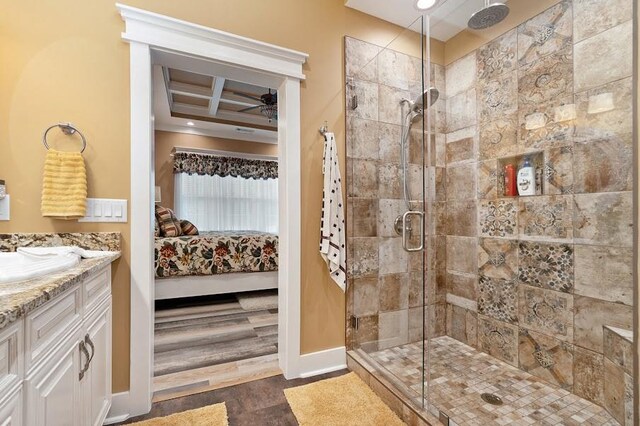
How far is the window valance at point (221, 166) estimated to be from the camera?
5.25 metres

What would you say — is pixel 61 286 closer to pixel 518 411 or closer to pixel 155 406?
pixel 155 406

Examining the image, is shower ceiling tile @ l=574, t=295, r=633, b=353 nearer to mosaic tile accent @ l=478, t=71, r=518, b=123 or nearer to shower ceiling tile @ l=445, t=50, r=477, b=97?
mosaic tile accent @ l=478, t=71, r=518, b=123

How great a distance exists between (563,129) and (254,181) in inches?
202

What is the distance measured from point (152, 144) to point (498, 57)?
2.44 meters

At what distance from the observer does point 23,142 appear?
1389 mm

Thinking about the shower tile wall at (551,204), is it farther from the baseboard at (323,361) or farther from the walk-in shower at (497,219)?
the baseboard at (323,361)

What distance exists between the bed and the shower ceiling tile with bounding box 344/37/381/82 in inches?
89.7

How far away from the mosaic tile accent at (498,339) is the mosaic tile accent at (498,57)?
184 cm

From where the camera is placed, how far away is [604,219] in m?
1.53

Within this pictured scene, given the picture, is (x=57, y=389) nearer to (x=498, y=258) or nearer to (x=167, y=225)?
(x=498, y=258)

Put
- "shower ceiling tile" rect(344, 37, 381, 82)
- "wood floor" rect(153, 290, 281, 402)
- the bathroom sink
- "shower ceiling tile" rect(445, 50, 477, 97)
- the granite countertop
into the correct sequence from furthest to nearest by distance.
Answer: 1. "shower ceiling tile" rect(445, 50, 477, 97)
2. "shower ceiling tile" rect(344, 37, 381, 82)
3. "wood floor" rect(153, 290, 281, 402)
4. the bathroom sink
5. the granite countertop

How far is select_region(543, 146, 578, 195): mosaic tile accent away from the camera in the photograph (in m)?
1.71

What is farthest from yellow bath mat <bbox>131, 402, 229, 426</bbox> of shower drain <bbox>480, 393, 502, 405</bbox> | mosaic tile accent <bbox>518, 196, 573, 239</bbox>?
mosaic tile accent <bbox>518, 196, 573, 239</bbox>

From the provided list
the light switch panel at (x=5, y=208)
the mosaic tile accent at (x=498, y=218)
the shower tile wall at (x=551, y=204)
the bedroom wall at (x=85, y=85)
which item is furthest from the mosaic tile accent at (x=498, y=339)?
the light switch panel at (x=5, y=208)
